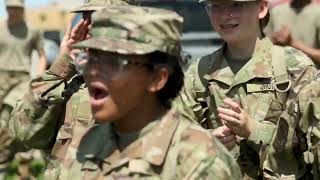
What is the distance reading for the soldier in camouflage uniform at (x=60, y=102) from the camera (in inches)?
202

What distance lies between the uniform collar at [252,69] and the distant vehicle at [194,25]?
5.43m

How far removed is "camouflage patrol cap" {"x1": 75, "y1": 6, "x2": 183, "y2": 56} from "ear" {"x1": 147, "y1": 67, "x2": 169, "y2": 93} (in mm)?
72

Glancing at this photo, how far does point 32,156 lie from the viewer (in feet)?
33.6

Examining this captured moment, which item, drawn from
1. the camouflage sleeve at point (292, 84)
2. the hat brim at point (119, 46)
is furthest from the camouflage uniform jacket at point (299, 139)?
the hat brim at point (119, 46)

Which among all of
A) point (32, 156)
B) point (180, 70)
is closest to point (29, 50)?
point (32, 156)

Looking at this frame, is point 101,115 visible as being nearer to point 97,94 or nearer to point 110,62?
point 97,94

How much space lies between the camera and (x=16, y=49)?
38.5 feet

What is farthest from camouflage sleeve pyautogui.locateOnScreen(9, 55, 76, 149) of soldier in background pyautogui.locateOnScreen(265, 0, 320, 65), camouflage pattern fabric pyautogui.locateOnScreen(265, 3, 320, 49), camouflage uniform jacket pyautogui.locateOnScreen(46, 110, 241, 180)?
camouflage pattern fabric pyautogui.locateOnScreen(265, 3, 320, 49)

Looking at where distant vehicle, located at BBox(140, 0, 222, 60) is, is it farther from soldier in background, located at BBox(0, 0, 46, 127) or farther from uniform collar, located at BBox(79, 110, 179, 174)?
uniform collar, located at BBox(79, 110, 179, 174)

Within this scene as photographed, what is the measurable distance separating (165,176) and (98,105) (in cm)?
33

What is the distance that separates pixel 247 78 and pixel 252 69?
0.17ft

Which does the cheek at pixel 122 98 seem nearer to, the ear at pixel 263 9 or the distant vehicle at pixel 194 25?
the ear at pixel 263 9

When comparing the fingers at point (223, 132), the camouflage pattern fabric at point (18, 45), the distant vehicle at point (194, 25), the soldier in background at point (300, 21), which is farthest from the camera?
the camouflage pattern fabric at point (18, 45)

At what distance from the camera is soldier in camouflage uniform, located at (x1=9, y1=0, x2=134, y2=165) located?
5125 millimetres
